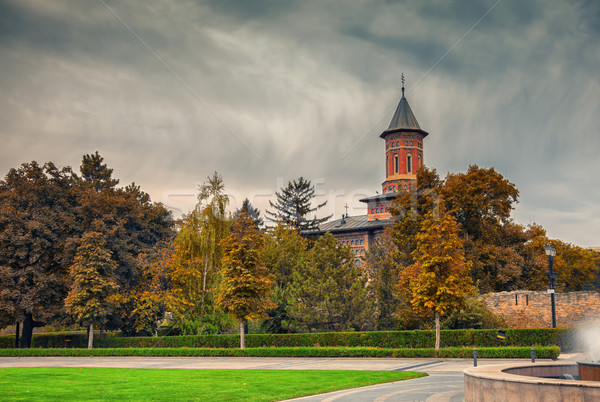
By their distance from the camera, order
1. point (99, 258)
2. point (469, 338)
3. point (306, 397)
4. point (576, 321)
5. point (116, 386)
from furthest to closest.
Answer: point (99, 258) → point (576, 321) → point (469, 338) → point (116, 386) → point (306, 397)

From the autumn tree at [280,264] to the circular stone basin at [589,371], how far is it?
23905 mm

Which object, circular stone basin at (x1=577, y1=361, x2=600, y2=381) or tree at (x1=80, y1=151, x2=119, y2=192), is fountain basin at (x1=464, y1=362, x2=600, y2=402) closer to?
circular stone basin at (x1=577, y1=361, x2=600, y2=381)

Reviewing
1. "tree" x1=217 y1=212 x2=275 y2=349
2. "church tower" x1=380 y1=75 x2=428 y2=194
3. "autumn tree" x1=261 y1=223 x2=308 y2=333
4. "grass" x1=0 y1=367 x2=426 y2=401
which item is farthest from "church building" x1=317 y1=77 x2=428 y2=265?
"grass" x1=0 y1=367 x2=426 y2=401

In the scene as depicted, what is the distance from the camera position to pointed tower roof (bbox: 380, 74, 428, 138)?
7450 cm

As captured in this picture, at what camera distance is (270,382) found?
1625 centimetres

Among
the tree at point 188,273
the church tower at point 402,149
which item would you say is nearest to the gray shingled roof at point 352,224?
the church tower at point 402,149

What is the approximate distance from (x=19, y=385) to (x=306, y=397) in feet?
33.4

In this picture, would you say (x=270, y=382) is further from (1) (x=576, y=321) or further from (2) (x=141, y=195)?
(2) (x=141, y=195)

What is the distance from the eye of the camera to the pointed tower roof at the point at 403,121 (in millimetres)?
74500

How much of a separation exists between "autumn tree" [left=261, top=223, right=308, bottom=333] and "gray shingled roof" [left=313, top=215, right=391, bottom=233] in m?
26.6

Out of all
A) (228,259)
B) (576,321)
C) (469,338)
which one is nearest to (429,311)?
(469,338)

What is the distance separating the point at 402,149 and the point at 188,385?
63.2 m

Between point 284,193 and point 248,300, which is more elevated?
point 284,193

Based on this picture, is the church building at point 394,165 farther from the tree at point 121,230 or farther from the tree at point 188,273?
the tree at point 188,273
